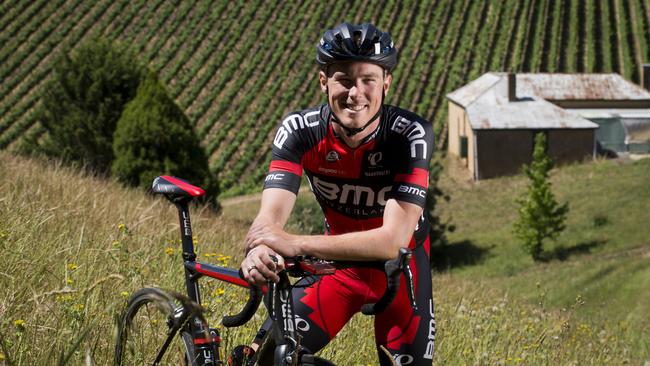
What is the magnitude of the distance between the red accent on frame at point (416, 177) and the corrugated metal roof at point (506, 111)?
46652 millimetres

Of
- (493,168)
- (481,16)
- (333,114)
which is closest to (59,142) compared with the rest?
(493,168)

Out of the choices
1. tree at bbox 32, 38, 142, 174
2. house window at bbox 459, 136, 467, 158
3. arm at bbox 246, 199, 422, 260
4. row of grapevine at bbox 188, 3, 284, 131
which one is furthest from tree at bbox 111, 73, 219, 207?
arm at bbox 246, 199, 422, 260

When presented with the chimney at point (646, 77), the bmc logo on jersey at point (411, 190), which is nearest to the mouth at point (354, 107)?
the bmc logo on jersey at point (411, 190)

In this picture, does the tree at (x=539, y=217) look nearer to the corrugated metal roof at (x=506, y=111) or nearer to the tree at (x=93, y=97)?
the corrugated metal roof at (x=506, y=111)

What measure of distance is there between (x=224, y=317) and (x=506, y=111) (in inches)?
1982

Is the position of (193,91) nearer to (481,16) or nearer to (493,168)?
(493,168)

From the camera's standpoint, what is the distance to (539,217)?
130ft

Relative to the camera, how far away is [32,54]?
59625mm

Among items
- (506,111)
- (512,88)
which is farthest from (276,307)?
(512,88)

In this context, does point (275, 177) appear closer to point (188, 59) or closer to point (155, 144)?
point (155, 144)

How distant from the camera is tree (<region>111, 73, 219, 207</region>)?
2933cm

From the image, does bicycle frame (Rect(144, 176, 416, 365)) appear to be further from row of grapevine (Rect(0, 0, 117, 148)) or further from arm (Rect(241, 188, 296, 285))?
row of grapevine (Rect(0, 0, 117, 148))

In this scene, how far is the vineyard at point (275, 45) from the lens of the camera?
55.9 m

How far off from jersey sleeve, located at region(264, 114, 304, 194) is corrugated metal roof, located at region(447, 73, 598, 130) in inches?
1832
